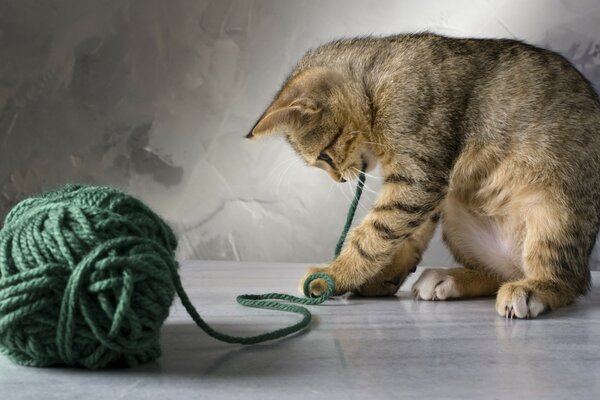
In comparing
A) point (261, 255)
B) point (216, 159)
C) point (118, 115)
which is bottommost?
point (261, 255)

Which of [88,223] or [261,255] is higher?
[88,223]

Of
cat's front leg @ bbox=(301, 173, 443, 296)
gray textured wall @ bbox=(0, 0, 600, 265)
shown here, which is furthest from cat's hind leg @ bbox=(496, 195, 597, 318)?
gray textured wall @ bbox=(0, 0, 600, 265)

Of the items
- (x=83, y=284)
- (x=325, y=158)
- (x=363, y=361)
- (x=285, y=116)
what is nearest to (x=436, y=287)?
(x=325, y=158)

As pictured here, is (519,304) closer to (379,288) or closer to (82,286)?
(379,288)

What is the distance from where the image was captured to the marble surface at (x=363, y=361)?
1.12 meters

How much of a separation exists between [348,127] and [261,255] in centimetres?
131

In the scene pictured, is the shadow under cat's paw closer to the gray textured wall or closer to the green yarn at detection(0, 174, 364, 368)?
the green yarn at detection(0, 174, 364, 368)

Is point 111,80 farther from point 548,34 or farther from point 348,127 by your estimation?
point 548,34

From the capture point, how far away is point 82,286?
1.13m

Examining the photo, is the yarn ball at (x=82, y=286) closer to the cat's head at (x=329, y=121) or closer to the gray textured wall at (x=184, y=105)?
the cat's head at (x=329, y=121)

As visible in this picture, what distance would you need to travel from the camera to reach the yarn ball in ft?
3.69

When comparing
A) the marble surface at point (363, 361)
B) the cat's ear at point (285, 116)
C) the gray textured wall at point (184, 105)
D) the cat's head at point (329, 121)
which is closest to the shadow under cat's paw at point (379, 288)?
the marble surface at point (363, 361)

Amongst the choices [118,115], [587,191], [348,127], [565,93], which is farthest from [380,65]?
[118,115]

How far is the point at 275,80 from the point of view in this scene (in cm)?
312
